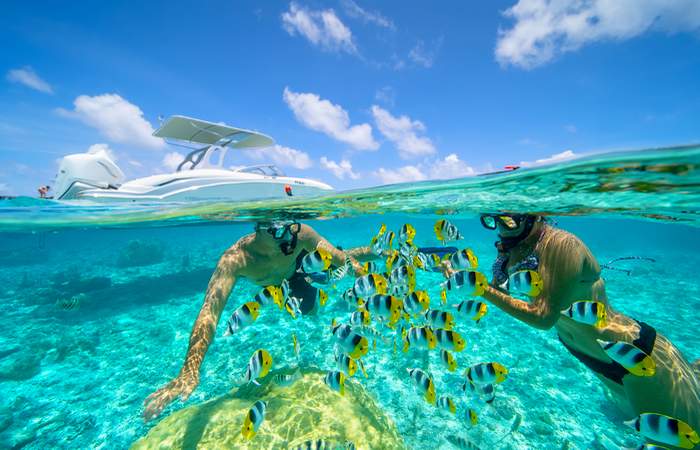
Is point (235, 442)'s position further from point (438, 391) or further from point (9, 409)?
point (9, 409)

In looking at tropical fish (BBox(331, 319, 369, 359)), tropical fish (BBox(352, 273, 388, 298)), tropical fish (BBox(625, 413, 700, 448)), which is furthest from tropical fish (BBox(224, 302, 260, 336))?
tropical fish (BBox(625, 413, 700, 448))

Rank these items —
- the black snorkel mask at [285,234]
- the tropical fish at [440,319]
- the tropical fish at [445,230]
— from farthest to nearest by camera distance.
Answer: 1. the black snorkel mask at [285,234]
2. the tropical fish at [445,230]
3. the tropical fish at [440,319]

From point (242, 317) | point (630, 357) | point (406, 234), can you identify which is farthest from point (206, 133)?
point (630, 357)

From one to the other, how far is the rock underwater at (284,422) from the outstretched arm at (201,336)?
1.71 meters

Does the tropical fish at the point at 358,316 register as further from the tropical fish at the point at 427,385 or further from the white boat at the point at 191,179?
the white boat at the point at 191,179

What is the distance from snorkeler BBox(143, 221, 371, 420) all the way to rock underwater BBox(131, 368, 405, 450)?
172cm

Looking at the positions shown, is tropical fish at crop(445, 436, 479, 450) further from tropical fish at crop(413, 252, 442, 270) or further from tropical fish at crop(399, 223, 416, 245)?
tropical fish at crop(399, 223, 416, 245)

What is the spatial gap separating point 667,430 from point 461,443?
333cm

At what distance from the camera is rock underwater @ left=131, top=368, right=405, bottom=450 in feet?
16.2

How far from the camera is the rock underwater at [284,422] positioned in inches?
194

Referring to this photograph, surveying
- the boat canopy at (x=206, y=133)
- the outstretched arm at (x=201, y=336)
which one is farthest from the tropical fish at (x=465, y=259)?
the boat canopy at (x=206, y=133)

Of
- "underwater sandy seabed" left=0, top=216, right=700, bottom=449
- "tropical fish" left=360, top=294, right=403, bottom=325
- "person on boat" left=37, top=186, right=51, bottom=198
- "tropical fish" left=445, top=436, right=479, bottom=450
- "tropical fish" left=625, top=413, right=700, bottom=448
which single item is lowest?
"underwater sandy seabed" left=0, top=216, right=700, bottom=449

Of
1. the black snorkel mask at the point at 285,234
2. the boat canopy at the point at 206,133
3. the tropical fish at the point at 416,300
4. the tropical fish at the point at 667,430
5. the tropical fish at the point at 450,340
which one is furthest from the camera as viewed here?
the boat canopy at the point at 206,133

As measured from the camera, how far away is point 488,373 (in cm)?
415
